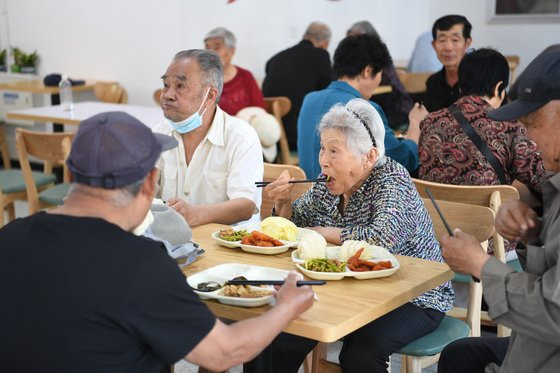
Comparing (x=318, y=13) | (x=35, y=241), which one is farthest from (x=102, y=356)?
(x=318, y=13)

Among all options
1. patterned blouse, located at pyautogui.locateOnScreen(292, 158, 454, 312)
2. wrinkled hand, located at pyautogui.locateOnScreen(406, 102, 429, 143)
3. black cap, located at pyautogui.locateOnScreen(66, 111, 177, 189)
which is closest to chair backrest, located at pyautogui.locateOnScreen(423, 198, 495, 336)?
patterned blouse, located at pyautogui.locateOnScreen(292, 158, 454, 312)

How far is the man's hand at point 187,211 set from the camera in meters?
2.89

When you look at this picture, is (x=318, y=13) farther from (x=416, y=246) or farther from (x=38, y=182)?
(x=416, y=246)

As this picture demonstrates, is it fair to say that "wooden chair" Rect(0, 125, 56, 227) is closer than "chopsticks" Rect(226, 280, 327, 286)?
No

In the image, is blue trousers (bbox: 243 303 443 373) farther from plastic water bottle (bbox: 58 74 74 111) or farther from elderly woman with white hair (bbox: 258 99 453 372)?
plastic water bottle (bbox: 58 74 74 111)

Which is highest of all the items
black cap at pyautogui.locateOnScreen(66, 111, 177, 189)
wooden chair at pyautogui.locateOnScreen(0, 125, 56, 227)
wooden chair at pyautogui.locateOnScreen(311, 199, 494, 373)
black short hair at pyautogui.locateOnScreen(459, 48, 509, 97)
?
black cap at pyautogui.locateOnScreen(66, 111, 177, 189)

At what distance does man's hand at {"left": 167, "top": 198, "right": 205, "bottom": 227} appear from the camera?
114 inches

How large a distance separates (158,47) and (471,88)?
4156 millimetres

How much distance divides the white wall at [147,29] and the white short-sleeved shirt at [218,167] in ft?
13.2

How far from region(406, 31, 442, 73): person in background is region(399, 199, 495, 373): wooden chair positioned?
16.4ft

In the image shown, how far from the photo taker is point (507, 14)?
9141 millimetres

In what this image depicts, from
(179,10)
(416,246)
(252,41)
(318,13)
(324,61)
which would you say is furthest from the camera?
(318,13)

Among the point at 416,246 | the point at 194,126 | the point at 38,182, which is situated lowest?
the point at 38,182

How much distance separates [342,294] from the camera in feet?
6.93
